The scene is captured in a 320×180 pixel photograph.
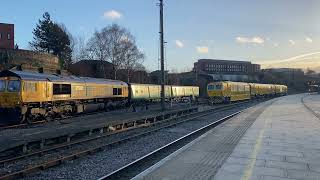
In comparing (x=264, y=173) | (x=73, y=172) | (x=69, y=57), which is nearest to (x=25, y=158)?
(x=73, y=172)

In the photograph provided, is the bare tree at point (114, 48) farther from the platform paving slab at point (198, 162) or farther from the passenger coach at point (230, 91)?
the platform paving slab at point (198, 162)

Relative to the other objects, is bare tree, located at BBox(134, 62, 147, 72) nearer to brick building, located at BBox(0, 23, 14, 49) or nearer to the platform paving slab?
brick building, located at BBox(0, 23, 14, 49)

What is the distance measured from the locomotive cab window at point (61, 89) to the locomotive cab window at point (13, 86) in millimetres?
3538

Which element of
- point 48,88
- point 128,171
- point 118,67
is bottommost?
point 128,171

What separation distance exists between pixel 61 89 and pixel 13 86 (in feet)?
15.7

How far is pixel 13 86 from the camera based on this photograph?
2567cm

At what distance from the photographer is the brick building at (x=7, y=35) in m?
88.9

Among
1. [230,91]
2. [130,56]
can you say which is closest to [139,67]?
[130,56]

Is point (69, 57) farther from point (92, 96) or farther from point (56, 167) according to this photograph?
point (56, 167)

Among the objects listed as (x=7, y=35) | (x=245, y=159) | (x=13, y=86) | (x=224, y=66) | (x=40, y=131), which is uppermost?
(x=7, y=35)

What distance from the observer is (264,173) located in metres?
10.8

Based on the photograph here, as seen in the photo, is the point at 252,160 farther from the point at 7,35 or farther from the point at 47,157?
the point at 7,35

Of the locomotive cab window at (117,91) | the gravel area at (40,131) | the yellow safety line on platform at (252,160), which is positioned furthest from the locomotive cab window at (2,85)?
the locomotive cab window at (117,91)

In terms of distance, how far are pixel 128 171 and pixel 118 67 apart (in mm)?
75521
